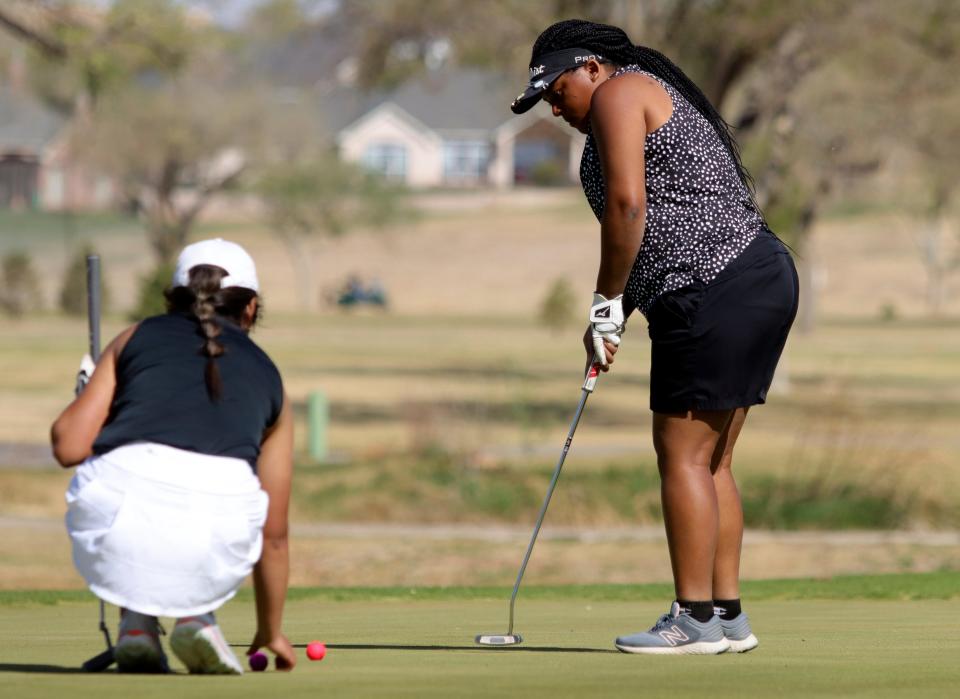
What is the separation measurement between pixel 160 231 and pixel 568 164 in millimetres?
29434

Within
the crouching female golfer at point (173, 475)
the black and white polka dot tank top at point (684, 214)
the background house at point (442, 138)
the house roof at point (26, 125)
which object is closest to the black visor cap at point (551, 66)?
the black and white polka dot tank top at point (684, 214)

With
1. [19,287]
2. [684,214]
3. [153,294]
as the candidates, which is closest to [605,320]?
[684,214]

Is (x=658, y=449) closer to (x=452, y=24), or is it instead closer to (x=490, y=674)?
(x=490, y=674)

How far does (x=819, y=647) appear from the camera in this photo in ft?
18.5

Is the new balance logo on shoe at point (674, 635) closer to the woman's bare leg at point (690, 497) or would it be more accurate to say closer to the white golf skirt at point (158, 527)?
the woman's bare leg at point (690, 497)

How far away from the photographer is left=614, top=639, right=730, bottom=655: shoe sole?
552 centimetres

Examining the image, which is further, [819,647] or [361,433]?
[361,433]

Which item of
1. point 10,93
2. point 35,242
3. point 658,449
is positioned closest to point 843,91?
point 658,449

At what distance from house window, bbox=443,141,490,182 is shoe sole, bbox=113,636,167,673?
9530 centimetres

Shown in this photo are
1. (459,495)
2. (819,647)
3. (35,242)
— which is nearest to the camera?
(819,647)

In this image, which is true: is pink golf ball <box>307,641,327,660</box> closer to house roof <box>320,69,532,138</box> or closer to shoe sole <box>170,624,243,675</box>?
shoe sole <box>170,624,243,675</box>

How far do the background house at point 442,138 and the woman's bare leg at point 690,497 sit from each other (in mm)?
91160

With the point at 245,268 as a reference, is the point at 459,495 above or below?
below

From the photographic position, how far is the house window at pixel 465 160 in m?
99.6
